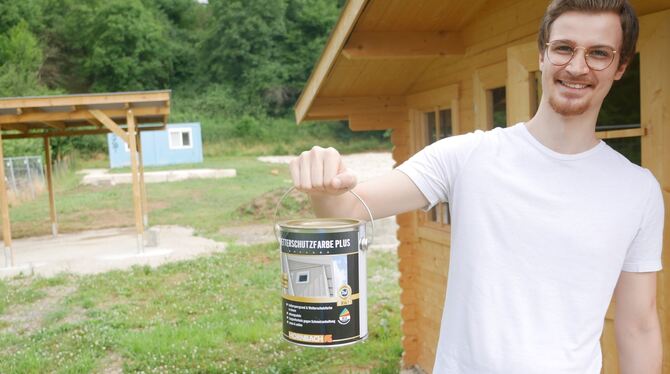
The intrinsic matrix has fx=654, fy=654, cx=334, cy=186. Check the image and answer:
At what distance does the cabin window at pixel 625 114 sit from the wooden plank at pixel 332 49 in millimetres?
1430

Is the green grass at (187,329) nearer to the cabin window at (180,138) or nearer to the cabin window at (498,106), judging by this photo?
the cabin window at (498,106)

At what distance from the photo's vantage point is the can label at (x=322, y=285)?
1702 mm

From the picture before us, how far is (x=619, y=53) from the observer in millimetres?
1728

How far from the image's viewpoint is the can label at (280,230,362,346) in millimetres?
1702

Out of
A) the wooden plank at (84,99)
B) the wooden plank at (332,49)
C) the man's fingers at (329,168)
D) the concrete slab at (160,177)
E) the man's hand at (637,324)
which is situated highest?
the wooden plank at (84,99)

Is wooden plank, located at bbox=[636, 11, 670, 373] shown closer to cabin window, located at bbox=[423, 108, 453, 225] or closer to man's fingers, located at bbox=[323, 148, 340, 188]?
man's fingers, located at bbox=[323, 148, 340, 188]

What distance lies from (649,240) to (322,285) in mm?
891

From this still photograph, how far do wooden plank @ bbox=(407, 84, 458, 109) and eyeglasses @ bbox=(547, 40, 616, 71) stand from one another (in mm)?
3255

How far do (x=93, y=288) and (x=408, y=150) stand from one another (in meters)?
6.13

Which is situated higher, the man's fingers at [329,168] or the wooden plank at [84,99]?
the wooden plank at [84,99]

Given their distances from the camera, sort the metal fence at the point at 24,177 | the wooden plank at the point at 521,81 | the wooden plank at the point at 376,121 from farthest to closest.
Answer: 1. the metal fence at the point at 24,177
2. the wooden plank at the point at 376,121
3. the wooden plank at the point at 521,81

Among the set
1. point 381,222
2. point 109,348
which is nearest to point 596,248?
point 109,348

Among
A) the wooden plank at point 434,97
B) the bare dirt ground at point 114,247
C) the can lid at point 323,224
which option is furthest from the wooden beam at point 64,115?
the can lid at point 323,224

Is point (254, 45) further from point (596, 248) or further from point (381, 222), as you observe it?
point (596, 248)
